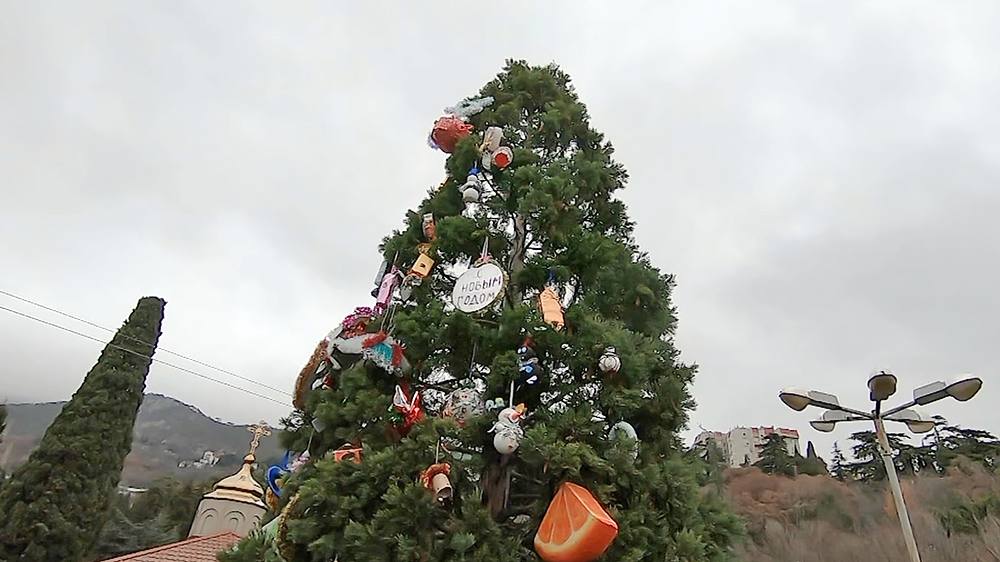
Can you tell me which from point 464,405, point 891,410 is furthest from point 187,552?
point 891,410

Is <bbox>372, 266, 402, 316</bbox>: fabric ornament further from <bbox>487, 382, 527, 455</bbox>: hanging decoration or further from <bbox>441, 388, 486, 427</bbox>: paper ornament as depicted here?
<bbox>487, 382, 527, 455</bbox>: hanging decoration

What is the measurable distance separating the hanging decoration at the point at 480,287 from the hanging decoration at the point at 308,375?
4.13ft

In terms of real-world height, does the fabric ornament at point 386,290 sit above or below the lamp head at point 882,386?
above

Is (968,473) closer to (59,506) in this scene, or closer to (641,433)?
(641,433)

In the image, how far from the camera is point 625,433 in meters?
4.02

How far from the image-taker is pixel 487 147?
5719 millimetres

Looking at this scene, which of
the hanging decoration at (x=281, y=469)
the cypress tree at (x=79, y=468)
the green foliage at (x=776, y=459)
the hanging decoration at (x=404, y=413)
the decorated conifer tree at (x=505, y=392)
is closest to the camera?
the decorated conifer tree at (x=505, y=392)

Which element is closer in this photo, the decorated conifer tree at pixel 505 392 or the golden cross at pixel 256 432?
the decorated conifer tree at pixel 505 392

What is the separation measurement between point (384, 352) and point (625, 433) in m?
1.88

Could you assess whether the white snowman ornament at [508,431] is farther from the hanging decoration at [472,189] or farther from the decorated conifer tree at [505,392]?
the hanging decoration at [472,189]

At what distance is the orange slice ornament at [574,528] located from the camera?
10.7ft

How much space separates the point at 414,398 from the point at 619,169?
10.4 ft

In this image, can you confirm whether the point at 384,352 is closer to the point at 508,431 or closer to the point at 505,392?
the point at 505,392

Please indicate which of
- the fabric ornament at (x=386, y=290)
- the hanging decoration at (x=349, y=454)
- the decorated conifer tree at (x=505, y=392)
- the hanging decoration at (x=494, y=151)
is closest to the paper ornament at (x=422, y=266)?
the decorated conifer tree at (x=505, y=392)
